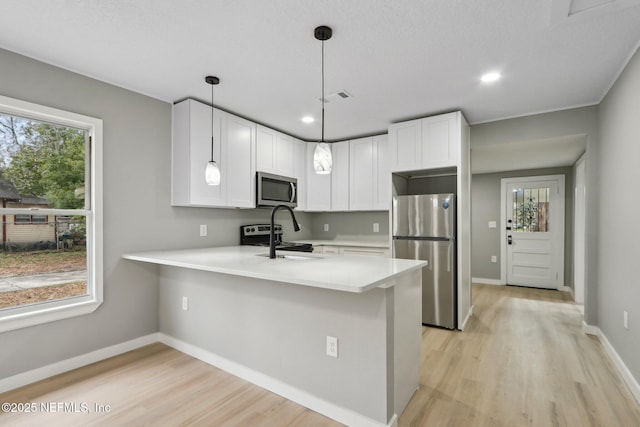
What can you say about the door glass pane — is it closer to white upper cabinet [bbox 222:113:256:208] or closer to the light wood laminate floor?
the light wood laminate floor

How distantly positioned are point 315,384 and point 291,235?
9.59 feet

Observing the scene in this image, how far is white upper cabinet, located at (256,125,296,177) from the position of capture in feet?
12.3

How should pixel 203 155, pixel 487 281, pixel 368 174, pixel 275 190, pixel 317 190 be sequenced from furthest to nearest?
pixel 487 281 < pixel 317 190 < pixel 368 174 < pixel 275 190 < pixel 203 155

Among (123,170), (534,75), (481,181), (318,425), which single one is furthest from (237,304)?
(481,181)

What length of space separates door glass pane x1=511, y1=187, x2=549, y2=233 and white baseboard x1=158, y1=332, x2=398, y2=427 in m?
5.01

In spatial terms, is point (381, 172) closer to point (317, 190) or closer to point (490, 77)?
point (317, 190)

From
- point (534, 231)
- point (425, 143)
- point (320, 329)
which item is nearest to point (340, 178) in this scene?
point (425, 143)

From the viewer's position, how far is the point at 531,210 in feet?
18.0

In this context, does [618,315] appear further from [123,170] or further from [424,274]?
[123,170]

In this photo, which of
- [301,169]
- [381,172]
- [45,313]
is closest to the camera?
[45,313]

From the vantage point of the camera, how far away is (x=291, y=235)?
4.75 m

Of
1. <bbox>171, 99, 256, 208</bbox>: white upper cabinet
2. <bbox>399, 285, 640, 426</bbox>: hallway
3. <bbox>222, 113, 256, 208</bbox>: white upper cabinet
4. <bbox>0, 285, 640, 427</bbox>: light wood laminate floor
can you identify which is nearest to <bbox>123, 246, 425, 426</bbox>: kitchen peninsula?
<bbox>0, 285, 640, 427</bbox>: light wood laminate floor

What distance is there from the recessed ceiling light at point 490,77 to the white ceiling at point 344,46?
0.17 feet

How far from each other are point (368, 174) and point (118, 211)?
116 inches
